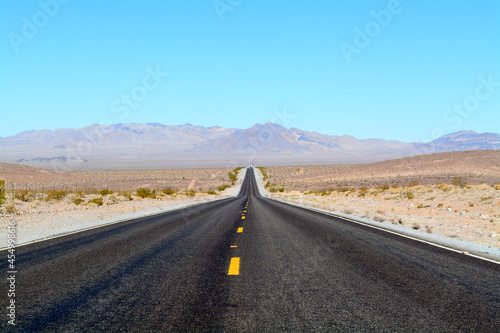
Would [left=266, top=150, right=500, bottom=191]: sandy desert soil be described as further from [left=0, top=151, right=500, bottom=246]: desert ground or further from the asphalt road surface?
the asphalt road surface

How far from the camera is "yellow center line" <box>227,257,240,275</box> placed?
6.04 meters

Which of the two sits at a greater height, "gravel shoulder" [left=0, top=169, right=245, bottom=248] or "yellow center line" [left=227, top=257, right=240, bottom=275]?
"yellow center line" [left=227, top=257, right=240, bottom=275]

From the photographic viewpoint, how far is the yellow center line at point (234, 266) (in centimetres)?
604

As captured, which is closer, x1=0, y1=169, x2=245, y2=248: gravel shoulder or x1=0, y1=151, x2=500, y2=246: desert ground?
x1=0, y1=169, x2=245, y2=248: gravel shoulder

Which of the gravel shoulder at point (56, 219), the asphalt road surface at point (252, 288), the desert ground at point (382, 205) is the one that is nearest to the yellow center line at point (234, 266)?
the asphalt road surface at point (252, 288)

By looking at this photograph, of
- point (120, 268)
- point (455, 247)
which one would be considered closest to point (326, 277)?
point (120, 268)

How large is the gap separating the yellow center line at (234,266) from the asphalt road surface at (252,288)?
18 mm

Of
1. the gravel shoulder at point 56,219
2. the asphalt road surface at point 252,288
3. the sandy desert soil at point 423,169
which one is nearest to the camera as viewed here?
the asphalt road surface at point 252,288

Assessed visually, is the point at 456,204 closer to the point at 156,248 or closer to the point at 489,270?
the point at 489,270

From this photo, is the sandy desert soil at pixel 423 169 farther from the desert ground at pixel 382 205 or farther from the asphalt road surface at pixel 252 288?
the asphalt road surface at pixel 252 288

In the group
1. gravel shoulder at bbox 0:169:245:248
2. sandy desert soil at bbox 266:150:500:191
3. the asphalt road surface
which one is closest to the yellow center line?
the asphalt road surface

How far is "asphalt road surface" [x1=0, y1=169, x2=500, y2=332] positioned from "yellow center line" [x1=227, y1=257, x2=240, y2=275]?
0.06 feet

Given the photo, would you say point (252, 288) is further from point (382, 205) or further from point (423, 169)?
point (423, 169)

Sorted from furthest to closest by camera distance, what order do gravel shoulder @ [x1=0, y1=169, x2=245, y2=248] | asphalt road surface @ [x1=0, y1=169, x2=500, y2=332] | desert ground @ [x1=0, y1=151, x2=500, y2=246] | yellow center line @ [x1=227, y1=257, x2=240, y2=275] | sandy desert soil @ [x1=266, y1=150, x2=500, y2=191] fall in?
sandy desert soil @ [x1=266, y1=150, x2=500, y2=191] → desert ground @ [x1=0, y1=151, x2=500, y2=246] → gravel shoulder @ [x1=0, y1=169, x2=245, y2=248] → yellow center line @ [x1=227, y1=257, x2=240, y2=275] → asphalt road surface @ [x1=0, y1=169, x2=500, y2=332]
